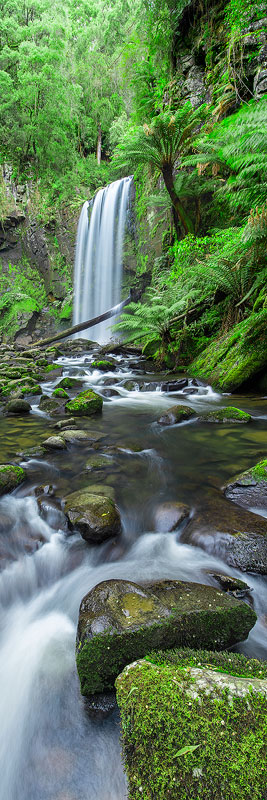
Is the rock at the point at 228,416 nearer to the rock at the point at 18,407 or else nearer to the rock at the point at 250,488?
the rock at the point at 250,488

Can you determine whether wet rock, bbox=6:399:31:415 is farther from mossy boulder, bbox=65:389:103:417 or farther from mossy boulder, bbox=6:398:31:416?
mossy boulder, bbox=65:389:103:417

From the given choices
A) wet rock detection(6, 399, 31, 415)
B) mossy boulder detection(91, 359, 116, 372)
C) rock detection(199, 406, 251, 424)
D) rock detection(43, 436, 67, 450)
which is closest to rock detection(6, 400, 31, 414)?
wet rock detection(6, 399, 31, 415)

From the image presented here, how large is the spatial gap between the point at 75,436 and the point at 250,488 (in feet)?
7.36

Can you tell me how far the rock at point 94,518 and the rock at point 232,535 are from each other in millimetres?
498

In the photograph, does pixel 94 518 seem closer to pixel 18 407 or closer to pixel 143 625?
pixel 143 625

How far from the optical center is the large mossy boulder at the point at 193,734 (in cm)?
74

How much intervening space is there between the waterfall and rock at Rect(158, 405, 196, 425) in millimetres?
11341

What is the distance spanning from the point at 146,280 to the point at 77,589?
13625 mm

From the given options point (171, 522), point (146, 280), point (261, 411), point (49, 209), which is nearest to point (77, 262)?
point (49, 209)

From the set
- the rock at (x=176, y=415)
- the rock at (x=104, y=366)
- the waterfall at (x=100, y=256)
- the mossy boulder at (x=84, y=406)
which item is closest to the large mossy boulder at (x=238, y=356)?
the rock at (x=176, y=415)

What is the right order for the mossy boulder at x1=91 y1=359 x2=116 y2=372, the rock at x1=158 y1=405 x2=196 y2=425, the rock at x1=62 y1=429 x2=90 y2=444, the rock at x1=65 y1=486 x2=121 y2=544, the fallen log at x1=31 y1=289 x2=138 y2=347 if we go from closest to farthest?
the rock at x1=65 y1=486 x2=121 y2=544
the rock at x1=62 y1=429 x2=90 y2=444
the rock at x1=158 y1=405 x2=196 y2=425
the mossy boulder at x1=91 y1=359 x2=116 y2=372
the fallen log at x1=31 y1=289 x2=138 y2=347

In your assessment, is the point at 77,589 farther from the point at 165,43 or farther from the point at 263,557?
the point at 165,43

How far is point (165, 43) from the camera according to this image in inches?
429

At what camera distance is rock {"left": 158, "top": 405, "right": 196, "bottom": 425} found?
4.80 meters
